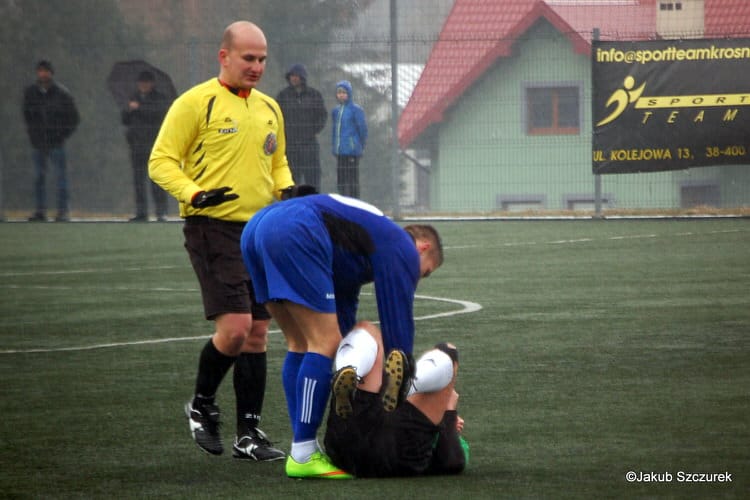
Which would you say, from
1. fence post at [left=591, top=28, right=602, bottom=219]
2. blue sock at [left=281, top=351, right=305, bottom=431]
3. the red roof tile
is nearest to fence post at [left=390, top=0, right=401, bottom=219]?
the red roof tile

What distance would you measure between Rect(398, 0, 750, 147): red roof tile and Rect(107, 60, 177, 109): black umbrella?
3.74 m

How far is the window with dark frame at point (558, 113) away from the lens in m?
22.6

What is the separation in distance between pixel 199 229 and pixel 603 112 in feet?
52.6

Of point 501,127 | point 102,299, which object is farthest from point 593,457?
point 501,127

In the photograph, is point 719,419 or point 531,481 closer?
point 531,481

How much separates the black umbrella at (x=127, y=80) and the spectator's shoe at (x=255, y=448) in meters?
18.1

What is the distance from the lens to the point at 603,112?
22250 mm

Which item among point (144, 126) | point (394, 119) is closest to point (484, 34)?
point (394, 119)

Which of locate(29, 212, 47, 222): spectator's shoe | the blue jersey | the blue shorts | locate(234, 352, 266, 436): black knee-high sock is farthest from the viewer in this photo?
locate(29, 212, 47, 222): spectator's shoe

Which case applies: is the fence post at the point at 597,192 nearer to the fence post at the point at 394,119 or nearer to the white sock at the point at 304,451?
the fence post at the point at 394,119

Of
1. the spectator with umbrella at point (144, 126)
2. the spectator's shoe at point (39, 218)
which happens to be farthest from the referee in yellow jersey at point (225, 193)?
the spectator's shoe at point (39, 218)

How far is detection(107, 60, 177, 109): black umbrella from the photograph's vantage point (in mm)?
24297

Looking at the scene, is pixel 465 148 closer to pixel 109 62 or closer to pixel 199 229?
pixel 109 62

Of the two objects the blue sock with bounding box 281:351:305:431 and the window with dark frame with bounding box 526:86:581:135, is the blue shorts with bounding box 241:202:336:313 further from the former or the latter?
the window with dark frame with bounding box 526:86:581:135
